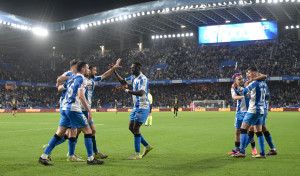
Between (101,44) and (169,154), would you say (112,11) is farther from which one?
(169,154)

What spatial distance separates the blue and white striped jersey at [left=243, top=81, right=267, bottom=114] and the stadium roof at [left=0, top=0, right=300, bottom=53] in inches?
1645

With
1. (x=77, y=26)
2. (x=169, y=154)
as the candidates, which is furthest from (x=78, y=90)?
(x=77, y=26)

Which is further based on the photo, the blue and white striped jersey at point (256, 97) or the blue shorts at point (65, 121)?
the blue and white striped jersey at point (256, 97)

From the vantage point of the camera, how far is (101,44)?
246ft

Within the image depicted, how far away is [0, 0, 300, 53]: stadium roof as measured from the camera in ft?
163

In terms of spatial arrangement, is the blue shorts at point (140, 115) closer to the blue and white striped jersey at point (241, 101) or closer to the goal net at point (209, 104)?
the blue and white striped jersey at point (241, 101)

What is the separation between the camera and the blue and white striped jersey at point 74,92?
7.67 meters

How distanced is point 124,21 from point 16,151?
159ft

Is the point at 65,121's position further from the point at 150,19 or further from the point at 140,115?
the point at 150,19

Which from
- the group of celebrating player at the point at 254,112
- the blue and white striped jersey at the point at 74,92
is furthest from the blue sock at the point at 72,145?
the group of celebrating player at the point at 254,112

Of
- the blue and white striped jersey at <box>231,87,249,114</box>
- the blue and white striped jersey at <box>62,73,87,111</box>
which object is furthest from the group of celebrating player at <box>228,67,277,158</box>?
the blue and white striped jersey at <box>62,73,87,111</box>

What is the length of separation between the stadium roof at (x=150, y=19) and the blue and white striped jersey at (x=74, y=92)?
143 ft

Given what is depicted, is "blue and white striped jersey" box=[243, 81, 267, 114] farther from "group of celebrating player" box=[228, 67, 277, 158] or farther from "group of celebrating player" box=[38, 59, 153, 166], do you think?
"group of celebrating player" box=[38, 59, 153, 166]

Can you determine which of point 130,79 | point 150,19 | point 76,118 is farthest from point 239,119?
point 150,19
